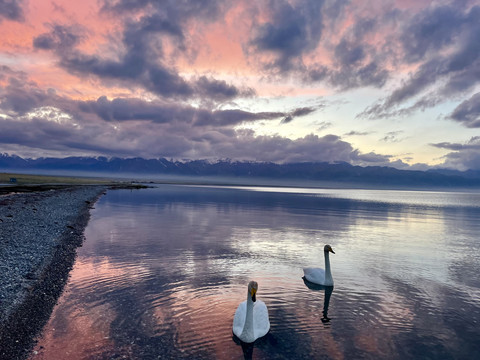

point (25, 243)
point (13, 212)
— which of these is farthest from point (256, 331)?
point (13, 212)

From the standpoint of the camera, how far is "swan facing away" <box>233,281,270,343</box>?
1133 centimetres

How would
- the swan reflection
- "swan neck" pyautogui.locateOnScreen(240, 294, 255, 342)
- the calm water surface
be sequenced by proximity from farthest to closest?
the swan reflection
"swan neck" pyautogui.locateOnScreen(240, 294, 255, 342)
the calm water surface

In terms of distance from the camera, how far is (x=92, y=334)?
1175cm

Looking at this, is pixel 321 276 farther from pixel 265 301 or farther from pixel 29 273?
pixel 29 273

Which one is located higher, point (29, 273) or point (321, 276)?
point (29, 273)

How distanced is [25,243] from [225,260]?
50.7ft

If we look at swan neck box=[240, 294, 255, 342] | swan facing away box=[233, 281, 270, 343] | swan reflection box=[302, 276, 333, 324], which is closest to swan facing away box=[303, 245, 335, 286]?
swan reflection box=[302, 276, 333, 324]

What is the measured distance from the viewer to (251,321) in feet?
37.8

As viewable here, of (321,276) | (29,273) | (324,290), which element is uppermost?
(29,273)

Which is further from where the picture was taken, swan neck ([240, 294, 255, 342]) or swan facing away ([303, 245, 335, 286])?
swan facing away ([303, 245, 335, 286])

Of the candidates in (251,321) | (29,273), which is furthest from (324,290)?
(29,273)

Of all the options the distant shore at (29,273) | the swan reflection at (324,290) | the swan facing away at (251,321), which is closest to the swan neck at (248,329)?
the swan facing away at (251,321)

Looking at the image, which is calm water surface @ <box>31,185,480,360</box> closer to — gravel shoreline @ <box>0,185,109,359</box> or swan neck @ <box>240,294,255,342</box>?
swan neck @ <box>240,294,255,342</box>

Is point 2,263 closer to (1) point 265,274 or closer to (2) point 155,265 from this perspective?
(2) point 155,265
